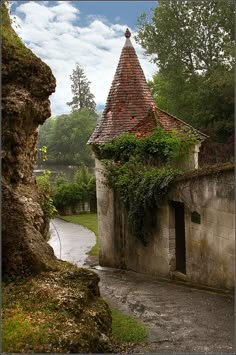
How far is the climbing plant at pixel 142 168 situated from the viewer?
14555 mm

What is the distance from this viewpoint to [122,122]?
18.2m

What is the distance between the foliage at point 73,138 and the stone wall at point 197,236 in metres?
56.1

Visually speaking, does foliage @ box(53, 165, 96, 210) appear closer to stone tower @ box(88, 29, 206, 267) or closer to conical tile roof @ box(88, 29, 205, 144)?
stone tower @ box(88, 29, 206, 267)

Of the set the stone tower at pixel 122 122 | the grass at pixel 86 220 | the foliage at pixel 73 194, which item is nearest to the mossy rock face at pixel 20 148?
the stone tower at pixel 122 122

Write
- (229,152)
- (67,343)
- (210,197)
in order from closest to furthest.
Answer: (67,343) < (210,197) < (229,152)

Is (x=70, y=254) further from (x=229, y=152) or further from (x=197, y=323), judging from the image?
(x=197, y=323)

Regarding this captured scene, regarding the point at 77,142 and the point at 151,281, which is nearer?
the point at 151,281

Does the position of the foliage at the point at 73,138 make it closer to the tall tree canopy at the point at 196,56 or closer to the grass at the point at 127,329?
the tall tree canopy at the point at 196,56

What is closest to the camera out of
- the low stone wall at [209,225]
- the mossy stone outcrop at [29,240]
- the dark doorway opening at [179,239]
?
the mossy stone outcrop at [29,240]

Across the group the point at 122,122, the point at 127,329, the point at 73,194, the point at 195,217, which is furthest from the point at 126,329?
the point at 73,194

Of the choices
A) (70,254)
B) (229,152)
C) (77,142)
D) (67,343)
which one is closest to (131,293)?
(67,343)

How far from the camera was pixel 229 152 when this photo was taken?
90.3 ft

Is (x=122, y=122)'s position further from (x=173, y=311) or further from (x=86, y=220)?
(x=86, y=220)

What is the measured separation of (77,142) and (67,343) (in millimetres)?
69283
